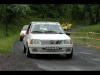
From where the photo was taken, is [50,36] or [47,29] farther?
[47,29]

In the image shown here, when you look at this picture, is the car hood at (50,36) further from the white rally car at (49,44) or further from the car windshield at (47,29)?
the car windshield at (47,29)

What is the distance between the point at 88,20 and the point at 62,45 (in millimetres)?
40019

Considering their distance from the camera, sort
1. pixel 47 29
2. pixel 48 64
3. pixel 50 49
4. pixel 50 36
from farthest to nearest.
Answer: pixel 47 29, pixel 50 36, pixel 50 49, pixel 48 64

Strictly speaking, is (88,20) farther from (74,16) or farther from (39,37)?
(39,37)

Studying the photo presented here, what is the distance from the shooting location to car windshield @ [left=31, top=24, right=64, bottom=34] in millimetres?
14281

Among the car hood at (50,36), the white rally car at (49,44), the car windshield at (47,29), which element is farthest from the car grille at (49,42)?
the car windshield at (47,29)

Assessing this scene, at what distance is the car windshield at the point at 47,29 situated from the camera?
14.3 meters

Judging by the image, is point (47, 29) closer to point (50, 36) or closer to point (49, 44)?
point (50, 36)

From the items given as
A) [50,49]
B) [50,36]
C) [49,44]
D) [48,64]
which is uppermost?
[50,36]

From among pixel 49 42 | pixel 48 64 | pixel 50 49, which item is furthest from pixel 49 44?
pixel 48 64

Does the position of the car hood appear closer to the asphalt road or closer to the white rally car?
the white rally car

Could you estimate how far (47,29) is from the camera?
47.3 ft

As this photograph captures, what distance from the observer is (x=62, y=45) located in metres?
13.3
